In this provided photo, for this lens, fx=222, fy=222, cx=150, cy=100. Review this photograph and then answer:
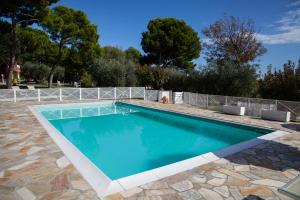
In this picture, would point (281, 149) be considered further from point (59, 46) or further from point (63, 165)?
point (59, 46)

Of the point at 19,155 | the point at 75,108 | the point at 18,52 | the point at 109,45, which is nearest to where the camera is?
the point at 19,155

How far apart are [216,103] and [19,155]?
9631 mm

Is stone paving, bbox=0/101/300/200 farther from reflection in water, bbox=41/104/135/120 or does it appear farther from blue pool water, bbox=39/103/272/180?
reflection in water, bbox=41/104/135/120

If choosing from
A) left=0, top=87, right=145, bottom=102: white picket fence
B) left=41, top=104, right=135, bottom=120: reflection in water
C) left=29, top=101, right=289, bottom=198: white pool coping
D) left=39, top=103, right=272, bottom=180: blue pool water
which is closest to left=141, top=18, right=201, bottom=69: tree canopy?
left=0, top=87, right=145, bottom=102: white picket fence

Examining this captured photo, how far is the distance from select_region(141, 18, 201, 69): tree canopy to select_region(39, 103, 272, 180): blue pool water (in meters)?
14.2

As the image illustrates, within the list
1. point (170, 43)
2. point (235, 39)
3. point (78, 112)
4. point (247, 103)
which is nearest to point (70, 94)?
point (78, 112)

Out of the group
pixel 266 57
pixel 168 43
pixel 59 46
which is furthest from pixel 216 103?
pixel 59 46

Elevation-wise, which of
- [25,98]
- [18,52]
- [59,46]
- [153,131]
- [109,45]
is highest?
[109,45]

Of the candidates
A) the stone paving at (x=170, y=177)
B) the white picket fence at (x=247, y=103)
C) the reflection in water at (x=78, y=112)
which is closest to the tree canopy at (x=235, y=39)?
the white picket fence at (x=247, y=103)

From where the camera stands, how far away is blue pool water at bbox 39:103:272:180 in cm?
568

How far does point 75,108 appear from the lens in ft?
42.7

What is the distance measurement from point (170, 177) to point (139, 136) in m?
4.44

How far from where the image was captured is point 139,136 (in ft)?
26.0

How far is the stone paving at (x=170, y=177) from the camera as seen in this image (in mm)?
2977
